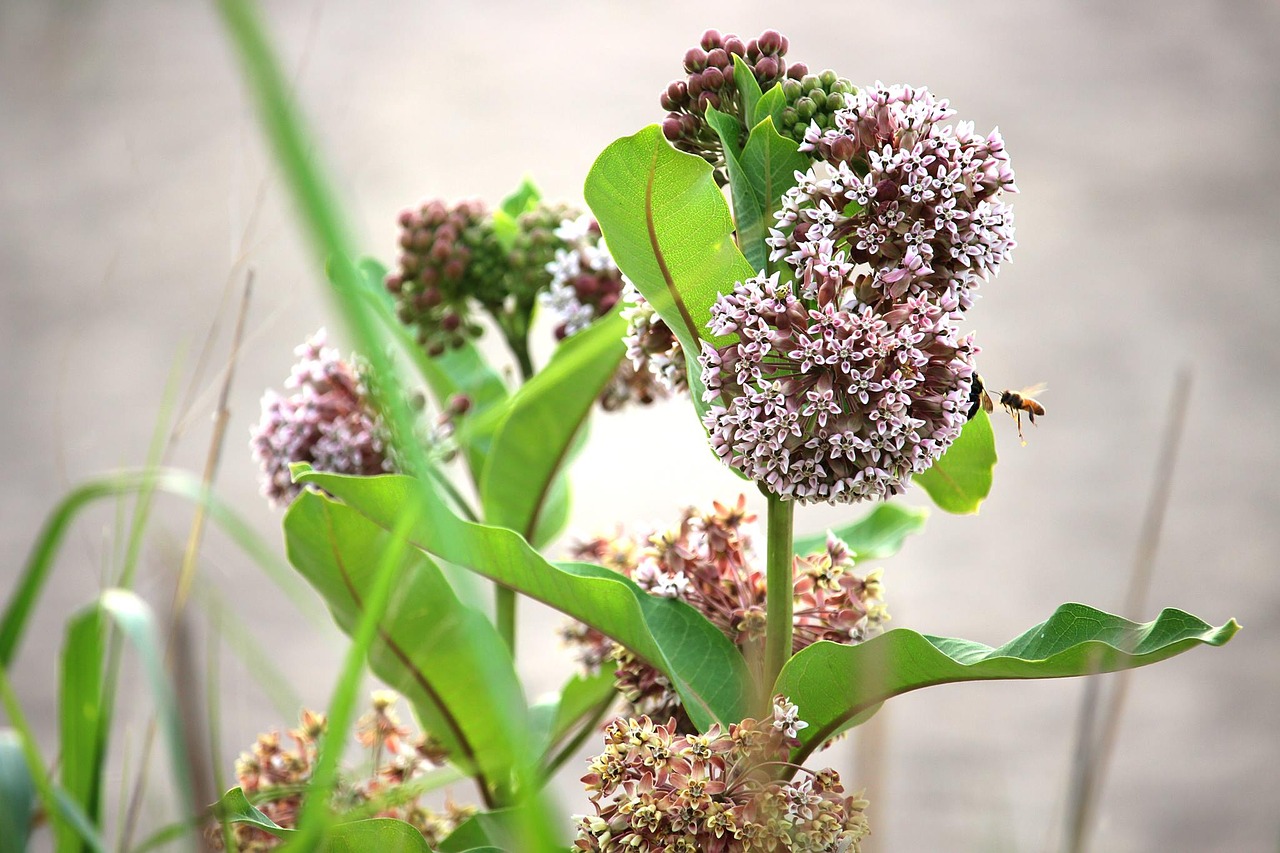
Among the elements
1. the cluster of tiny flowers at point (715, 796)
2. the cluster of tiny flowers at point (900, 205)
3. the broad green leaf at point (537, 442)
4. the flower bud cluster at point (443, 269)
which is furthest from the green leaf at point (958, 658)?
the flower bud cluster at point (443, 269)

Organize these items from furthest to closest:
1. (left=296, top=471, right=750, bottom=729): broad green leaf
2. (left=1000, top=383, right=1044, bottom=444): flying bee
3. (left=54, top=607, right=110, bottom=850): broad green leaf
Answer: (left=1000, top=383, right=1044, bottom=444): flying bee
(left=296, top=471, right=750, bottom=729): broad green leaf
(left=54, top=607, right=110, bottom=850): broad green leaf

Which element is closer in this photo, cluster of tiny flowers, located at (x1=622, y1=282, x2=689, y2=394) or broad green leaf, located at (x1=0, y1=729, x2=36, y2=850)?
broad green leaf, located at (x1=0, y1=729, x2=36, y2=850)

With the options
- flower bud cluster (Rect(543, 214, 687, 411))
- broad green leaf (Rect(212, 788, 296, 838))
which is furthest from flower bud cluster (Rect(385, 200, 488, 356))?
broad green leaf (Rect(212, 788, 296, 838))

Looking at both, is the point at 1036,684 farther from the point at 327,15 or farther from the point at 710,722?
the point at 327,15

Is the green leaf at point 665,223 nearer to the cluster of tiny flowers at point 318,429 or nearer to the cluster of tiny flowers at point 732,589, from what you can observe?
the cluster of tiny flowers at point 732,589

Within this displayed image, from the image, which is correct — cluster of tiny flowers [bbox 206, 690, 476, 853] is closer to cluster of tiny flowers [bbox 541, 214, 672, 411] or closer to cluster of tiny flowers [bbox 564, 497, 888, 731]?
cluster of tiny flowers [bbox 564, 497, 888, 731]

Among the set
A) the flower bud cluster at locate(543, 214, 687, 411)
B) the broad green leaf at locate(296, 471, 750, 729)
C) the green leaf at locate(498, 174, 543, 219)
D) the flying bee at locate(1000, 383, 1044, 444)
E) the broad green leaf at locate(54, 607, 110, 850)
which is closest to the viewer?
the broad green leaf at locate(54, 607, 110, 850)

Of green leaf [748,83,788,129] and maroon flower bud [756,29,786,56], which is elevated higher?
maroon flower bud [756,29,786,56]
